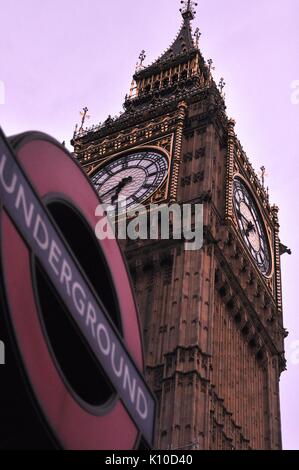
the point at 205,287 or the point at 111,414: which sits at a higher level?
the point at 205,287

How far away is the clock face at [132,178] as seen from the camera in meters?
43.1

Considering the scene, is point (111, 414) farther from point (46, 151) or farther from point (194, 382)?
point (194, 382)

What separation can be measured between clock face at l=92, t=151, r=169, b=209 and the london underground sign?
29009mm

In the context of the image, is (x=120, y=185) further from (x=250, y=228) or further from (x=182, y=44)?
(x=182, y=44)

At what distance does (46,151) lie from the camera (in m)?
13.6

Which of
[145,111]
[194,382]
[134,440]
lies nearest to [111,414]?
[134,440]

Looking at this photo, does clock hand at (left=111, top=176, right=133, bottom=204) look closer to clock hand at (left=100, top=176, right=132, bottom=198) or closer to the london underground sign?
clock hand at (left=100, top=176, right=132, bottom=198)

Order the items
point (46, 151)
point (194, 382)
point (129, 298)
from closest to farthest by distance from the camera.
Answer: point (46, 151) → point (129, 298) → point (194, 382)

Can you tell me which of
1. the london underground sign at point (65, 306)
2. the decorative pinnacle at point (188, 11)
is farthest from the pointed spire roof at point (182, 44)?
the london underground sign at point (65, 306)

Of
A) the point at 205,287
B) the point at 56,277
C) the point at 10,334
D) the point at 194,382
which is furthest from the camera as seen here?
the point at 205,287

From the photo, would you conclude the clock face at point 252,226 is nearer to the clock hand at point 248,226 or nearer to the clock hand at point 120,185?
the clock hand at point 248,226

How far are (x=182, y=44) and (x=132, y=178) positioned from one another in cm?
2350

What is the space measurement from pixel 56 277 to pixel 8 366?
1364 mm

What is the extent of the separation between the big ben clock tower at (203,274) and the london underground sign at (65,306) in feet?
58.2
